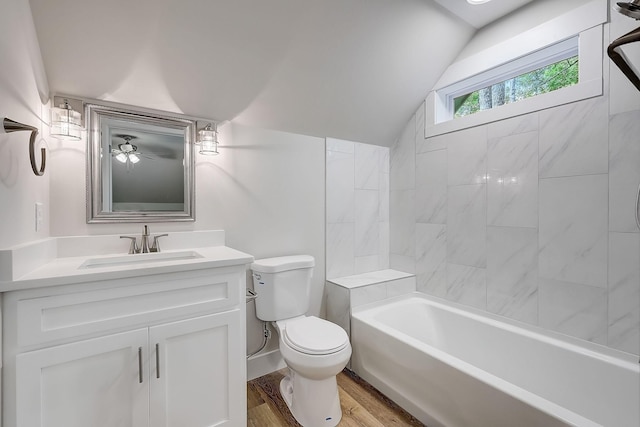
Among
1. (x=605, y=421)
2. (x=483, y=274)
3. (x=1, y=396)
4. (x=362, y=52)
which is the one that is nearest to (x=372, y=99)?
(x=362, y=52)

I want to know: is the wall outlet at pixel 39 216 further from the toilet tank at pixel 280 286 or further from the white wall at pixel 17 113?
the toilet tank at pixel 280 286

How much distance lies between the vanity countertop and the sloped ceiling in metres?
0.85

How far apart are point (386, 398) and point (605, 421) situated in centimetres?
108

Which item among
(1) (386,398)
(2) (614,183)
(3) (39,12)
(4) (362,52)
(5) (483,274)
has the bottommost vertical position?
(1) (386,398)

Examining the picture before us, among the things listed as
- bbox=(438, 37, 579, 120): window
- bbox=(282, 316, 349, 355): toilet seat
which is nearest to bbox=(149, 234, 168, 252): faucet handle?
bbox=(282, 316, 349, 355): toilet seat

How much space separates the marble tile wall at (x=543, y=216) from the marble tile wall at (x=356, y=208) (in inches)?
12.7

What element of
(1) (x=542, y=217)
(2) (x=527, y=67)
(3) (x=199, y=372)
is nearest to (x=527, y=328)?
(1) (x=542, y=217)

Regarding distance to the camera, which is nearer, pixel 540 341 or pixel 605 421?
pixel 605 421

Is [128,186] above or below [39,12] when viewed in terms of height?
below

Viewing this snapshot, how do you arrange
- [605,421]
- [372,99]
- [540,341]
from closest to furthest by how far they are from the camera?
[605,421] → [540,341] → [372,99]

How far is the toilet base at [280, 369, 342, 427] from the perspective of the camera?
5.37 ft

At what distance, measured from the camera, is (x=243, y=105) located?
1934 mm

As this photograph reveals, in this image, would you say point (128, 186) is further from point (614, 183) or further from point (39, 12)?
point (614, 183)

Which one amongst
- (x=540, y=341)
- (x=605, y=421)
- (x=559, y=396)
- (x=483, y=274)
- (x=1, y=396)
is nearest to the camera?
(x=1, y=396)
